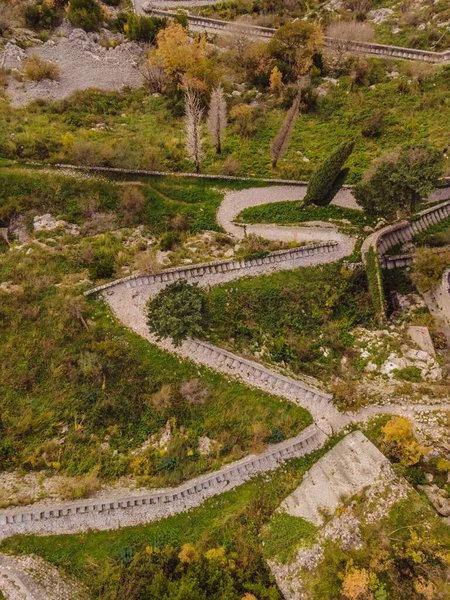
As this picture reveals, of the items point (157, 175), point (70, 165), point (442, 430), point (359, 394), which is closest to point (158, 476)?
point (359, 394)

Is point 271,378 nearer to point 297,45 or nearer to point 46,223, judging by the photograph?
point 46,223

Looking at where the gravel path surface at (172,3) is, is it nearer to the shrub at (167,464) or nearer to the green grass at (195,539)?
the shrub at (167,464)

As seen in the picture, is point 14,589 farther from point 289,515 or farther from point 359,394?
point 359,394

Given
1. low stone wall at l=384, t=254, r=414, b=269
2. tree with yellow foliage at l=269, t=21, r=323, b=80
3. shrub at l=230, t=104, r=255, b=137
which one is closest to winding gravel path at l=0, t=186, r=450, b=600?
low stone wall at l=384, t=254, r=414, b=269

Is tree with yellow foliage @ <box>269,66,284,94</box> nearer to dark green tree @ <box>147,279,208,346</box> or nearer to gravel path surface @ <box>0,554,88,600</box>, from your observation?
dark green tree @ <box>147,279,208,346</box>

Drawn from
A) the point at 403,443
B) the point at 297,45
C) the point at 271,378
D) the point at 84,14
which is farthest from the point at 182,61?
the point at 403,443

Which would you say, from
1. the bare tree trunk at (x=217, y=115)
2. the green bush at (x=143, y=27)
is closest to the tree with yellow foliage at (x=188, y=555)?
the bare tree trunk at (x=217, y=115)
